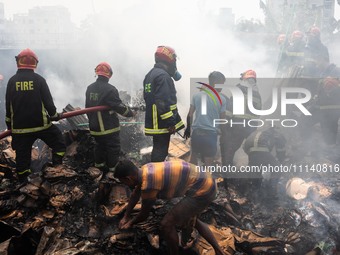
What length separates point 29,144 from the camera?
4.47 meters

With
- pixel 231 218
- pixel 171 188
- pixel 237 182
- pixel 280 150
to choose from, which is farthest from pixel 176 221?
pixel 280 150

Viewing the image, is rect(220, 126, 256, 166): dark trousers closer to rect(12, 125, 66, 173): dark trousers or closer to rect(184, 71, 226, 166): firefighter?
rect(184, 71, 226, 166): firefighter

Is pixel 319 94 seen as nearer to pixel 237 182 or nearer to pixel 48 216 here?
pixel 237 182

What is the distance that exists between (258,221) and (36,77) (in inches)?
149

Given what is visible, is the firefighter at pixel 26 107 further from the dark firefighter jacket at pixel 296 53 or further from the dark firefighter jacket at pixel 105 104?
the dark firefighter jacket at pixel 296 53

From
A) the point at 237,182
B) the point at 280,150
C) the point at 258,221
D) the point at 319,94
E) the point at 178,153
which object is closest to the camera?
the point at 258,221

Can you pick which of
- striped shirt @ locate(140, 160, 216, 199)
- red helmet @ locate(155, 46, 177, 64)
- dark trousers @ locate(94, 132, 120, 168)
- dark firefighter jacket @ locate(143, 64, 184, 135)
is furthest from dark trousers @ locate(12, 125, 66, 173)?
striped shirt @ locate(140, 160, 216, 199)

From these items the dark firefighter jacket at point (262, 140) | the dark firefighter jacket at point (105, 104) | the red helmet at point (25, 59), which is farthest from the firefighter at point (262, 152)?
the red helmet at point (25, 59)

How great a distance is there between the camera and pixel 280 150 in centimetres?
572

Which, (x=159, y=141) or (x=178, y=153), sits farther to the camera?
(x=178, y=153)

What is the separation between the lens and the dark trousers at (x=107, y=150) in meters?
4.75

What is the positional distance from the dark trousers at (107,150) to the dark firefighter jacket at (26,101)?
895 mm

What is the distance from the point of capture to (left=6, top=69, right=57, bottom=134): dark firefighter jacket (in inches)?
168

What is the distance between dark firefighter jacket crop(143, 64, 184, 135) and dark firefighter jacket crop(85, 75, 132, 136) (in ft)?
1.70
